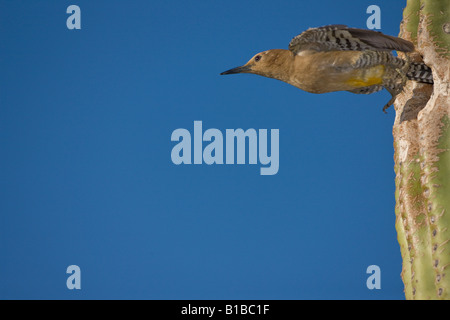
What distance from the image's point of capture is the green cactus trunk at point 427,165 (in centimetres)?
93

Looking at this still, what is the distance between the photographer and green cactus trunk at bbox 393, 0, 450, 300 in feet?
3.04

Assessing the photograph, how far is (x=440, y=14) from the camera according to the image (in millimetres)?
1003

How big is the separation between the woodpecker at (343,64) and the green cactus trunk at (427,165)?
0.04 m

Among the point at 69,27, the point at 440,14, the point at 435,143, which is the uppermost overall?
the point at 69,27

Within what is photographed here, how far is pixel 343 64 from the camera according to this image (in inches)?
42.4

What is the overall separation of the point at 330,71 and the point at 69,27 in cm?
184

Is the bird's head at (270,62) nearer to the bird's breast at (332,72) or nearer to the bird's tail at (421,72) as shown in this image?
the bird's breast at (332,72)

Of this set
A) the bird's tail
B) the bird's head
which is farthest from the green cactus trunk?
the bird's head

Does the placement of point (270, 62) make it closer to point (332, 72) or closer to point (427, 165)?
point (332, 72)

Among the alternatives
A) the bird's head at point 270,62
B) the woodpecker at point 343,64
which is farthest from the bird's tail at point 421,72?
the bird's head at point 270,62

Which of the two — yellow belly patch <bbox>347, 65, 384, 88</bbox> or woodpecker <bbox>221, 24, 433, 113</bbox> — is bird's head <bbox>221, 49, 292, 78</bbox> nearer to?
woodpecker <bbox>221, 24, 433, 113</bbox>

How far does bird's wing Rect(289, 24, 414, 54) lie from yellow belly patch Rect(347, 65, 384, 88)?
0.15ft
